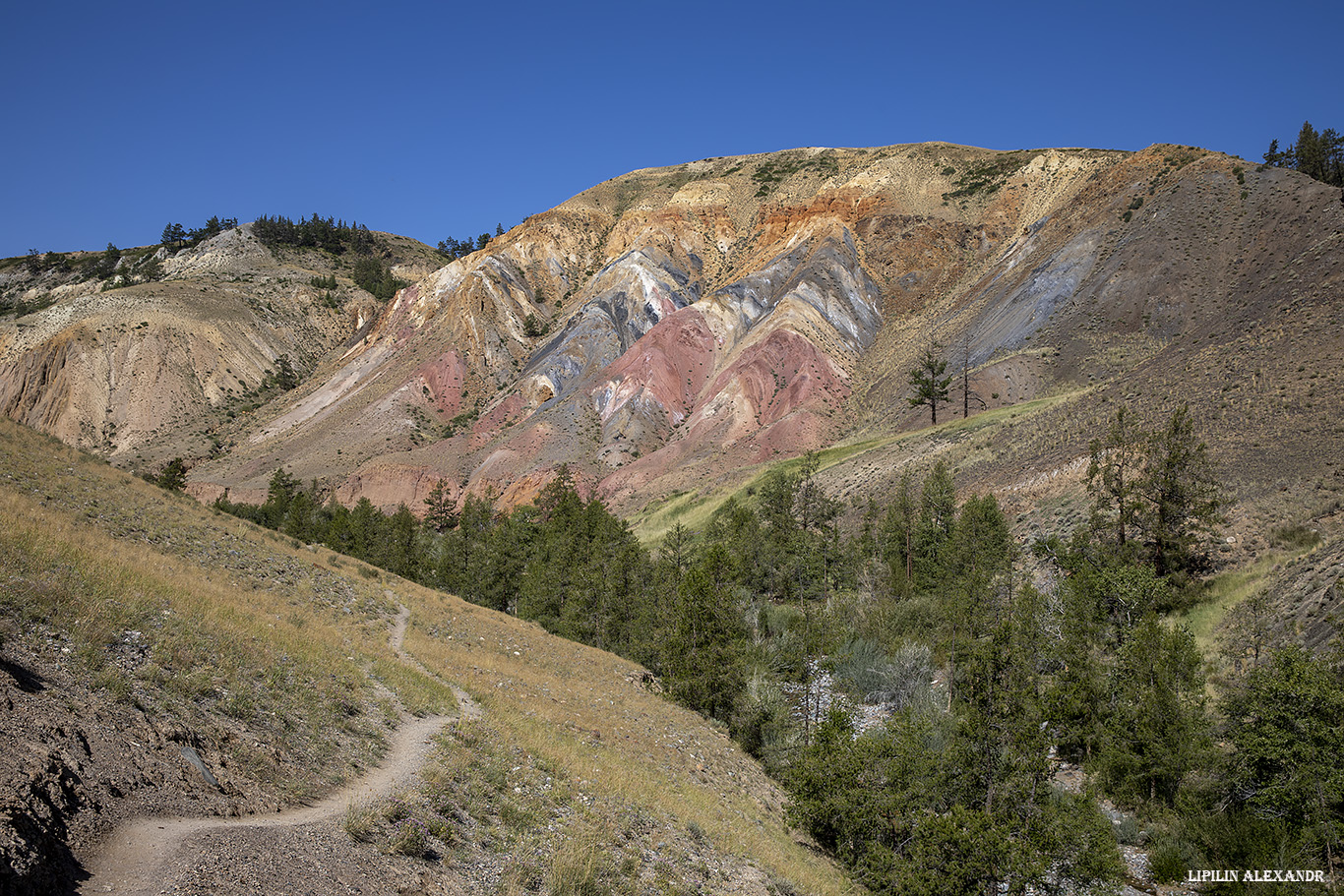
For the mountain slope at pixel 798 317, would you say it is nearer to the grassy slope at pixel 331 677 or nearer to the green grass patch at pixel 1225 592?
the green grass patch at pixel 1225 592

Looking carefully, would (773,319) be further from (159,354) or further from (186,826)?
(186,826)

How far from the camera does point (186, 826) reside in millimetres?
7754

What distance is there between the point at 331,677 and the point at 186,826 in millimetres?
6547

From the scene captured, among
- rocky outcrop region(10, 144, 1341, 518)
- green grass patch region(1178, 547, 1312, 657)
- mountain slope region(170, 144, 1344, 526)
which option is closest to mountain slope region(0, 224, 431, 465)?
rocky outcrop region(10, 144, 1341, 518)

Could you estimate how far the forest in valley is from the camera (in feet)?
61.0

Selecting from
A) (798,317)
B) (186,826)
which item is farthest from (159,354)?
(186,826)

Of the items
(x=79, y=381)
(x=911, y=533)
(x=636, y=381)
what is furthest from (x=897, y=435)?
(x=79, y=381)

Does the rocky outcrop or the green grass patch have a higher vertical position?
the rocky outcrop

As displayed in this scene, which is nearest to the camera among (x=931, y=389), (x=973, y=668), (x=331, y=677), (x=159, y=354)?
(x=331, y=677)

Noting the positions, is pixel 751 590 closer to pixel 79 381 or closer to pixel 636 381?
pixel 636 381

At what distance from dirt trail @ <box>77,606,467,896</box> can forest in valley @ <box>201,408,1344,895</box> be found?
12.4m

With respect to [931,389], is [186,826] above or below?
below

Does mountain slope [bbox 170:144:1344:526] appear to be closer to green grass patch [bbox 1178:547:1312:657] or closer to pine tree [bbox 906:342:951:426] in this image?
pine tree [bbox 906:342:951:426]

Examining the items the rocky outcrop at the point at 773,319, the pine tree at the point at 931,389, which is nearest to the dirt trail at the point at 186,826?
the rocky outcrop at the point at 773,319
